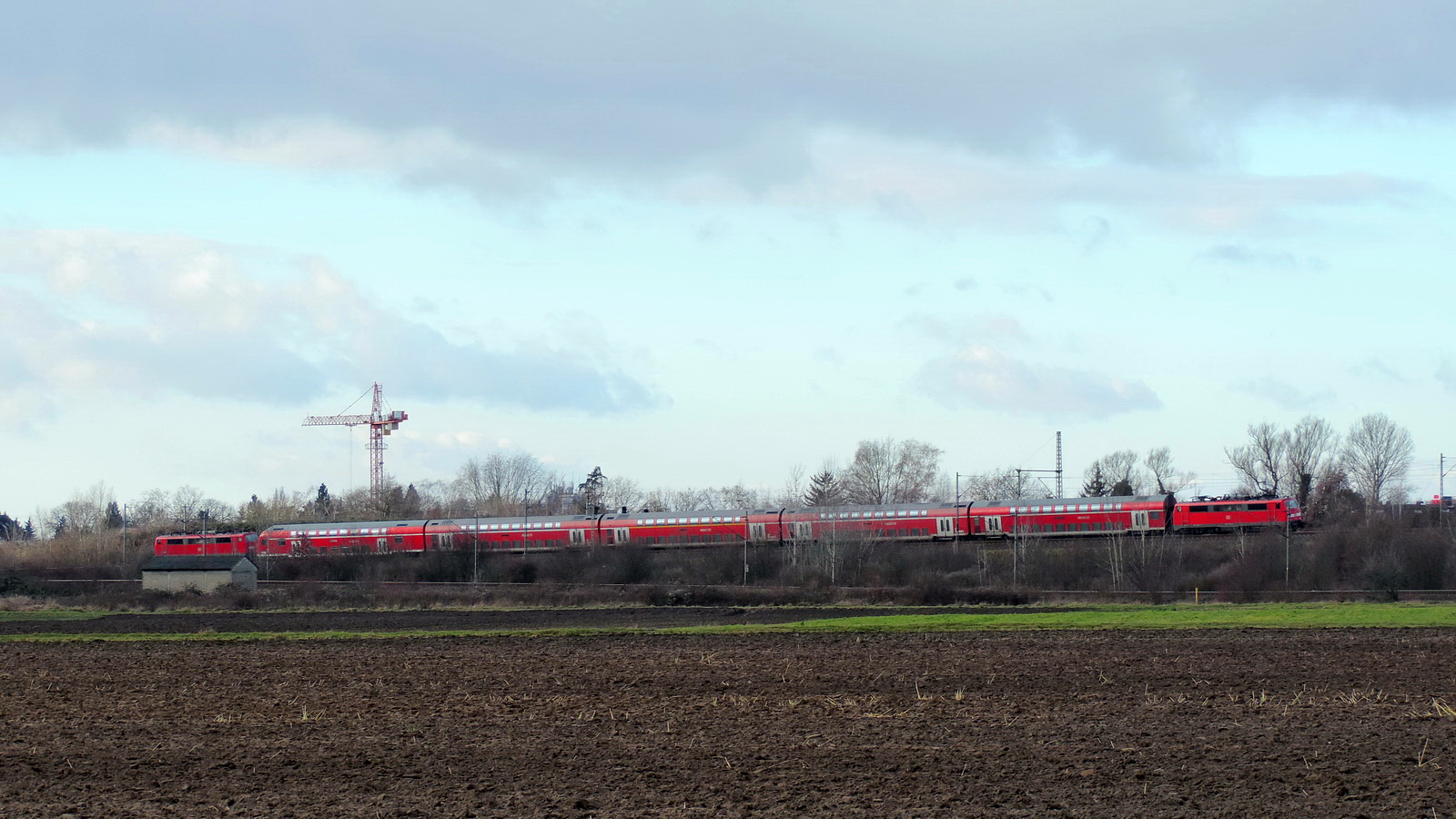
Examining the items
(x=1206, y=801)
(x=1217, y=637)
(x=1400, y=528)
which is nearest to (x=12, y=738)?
(x=1206, y=801)

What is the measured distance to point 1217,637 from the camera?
36.7m

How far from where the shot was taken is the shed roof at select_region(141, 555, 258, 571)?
7525cm

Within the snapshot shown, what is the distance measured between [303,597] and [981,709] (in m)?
51.1

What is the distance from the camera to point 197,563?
76.8 m

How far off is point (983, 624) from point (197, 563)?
5119cm

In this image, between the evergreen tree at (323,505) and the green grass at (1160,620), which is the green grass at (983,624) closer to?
the green grass at (1160,620)

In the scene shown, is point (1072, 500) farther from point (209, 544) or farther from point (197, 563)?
point (209, 544)

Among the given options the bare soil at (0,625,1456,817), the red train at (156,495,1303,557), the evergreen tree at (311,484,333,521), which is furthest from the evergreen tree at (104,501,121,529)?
the bare soil at (0,625,1456,817)

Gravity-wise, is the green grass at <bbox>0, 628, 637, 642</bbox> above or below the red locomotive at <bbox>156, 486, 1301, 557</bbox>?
below

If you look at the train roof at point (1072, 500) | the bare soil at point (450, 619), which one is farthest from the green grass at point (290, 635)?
the train roof at point (1072, 500)

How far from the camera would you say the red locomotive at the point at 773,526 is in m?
80.3

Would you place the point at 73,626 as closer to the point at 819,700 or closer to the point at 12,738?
the point at 12,738

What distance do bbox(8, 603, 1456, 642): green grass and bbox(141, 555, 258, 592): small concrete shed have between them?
27279mm

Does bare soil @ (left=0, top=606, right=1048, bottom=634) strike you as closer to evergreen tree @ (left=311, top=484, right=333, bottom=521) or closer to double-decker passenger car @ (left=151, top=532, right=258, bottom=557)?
double-decker passenger car @ (left=151, top=532, right=258, bottom=557)
